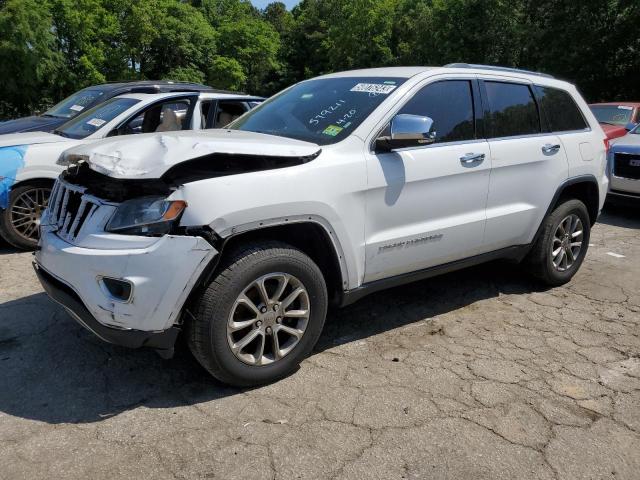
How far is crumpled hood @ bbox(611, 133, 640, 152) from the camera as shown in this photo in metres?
8.30

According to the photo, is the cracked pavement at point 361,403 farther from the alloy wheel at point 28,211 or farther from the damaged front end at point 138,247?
the alloy wheel at point 28,211

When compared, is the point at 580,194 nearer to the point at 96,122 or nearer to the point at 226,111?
the point at 226,111

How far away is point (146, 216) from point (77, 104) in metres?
5.70

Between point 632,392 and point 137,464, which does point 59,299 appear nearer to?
point 137,464

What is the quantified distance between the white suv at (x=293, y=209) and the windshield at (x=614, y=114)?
7135mm

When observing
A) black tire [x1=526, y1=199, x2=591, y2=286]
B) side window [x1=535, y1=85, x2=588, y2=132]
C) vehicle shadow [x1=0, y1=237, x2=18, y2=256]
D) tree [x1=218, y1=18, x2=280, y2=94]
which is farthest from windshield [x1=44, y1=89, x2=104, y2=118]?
tree [x1=218, y1=18, x2=280, y2=94]

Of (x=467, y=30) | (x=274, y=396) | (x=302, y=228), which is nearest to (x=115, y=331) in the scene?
(x=274, y=396)

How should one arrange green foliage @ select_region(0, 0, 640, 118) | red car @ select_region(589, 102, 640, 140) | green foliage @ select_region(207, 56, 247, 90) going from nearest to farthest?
red car @ select_region(589, 102, 640, 140)
green foliage @ select_region(0, 0, 640, 118)
green foliage @ select_region(207, 56, 247, 90)

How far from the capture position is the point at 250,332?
321cm

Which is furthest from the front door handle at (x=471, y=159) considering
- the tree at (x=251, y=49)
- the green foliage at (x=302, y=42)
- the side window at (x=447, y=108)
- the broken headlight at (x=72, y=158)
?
the tree at (x=251, y=49)

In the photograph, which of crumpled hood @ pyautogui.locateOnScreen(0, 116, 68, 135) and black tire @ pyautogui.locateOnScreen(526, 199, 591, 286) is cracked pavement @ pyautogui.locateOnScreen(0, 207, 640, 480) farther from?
crumpled hood @ pyautogui.locateOnScreen(0, 116, 68, 135)

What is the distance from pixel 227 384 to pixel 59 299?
3.41ft

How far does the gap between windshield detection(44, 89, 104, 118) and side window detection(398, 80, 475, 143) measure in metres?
5.16

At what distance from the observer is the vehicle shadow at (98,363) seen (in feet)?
10.3
